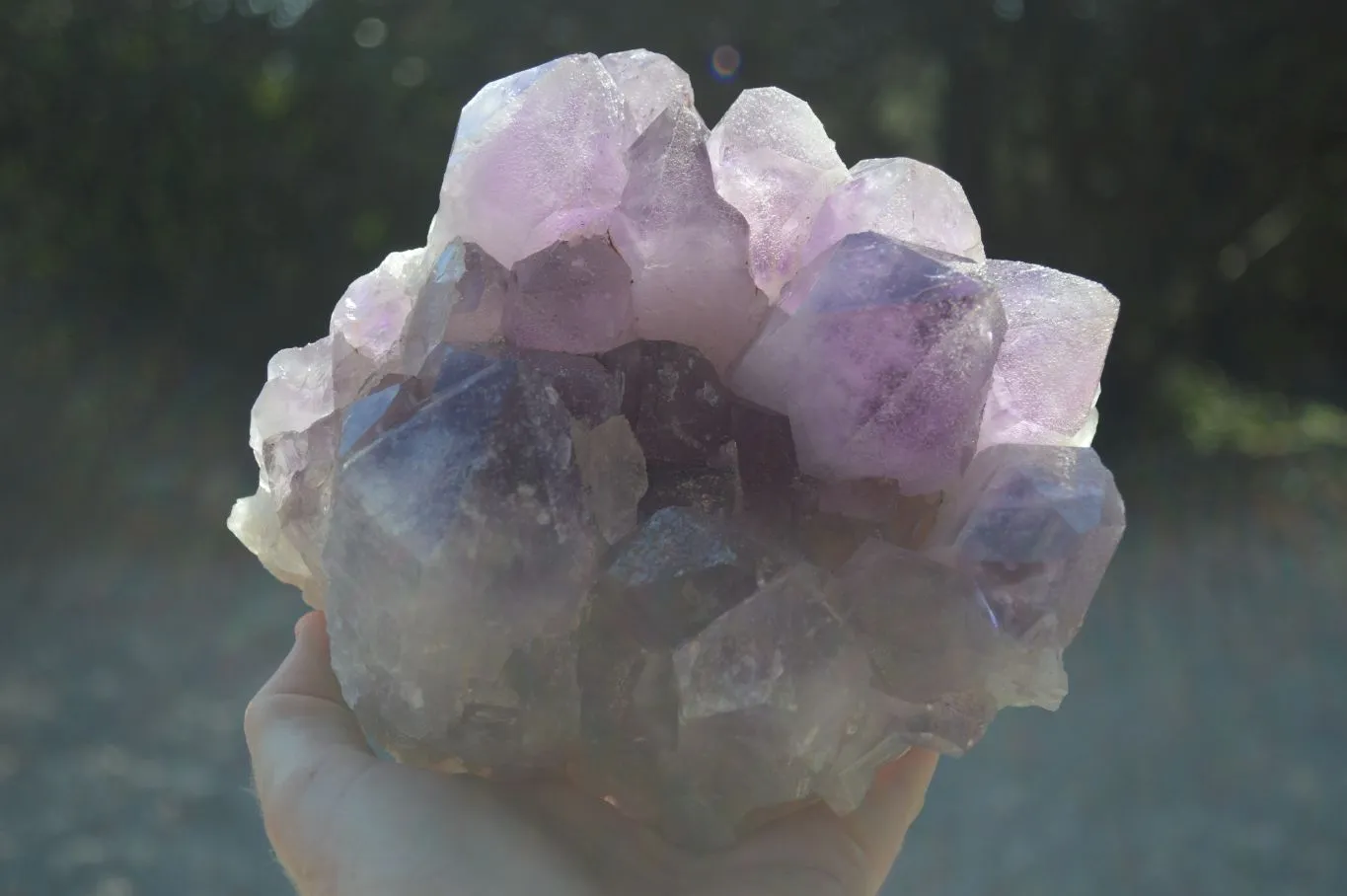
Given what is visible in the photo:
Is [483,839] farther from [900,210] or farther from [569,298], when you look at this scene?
[900,210]

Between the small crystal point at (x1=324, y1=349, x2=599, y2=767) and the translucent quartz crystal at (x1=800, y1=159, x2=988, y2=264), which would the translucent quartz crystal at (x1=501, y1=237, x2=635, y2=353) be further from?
the translucent quartz crystal at (x1=800, y1=159, x2=988, y2=264)

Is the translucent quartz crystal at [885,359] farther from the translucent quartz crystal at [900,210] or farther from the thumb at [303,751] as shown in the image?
the thumb at [303,751]

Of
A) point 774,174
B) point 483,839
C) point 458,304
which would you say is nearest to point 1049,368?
point 774,174

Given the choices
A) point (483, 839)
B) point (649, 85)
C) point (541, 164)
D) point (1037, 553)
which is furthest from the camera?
point (649, 85)

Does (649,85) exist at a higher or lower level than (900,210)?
higher

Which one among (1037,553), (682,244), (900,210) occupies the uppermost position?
(682,244)

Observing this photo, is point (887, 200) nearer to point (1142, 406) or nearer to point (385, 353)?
point (385, 353)
